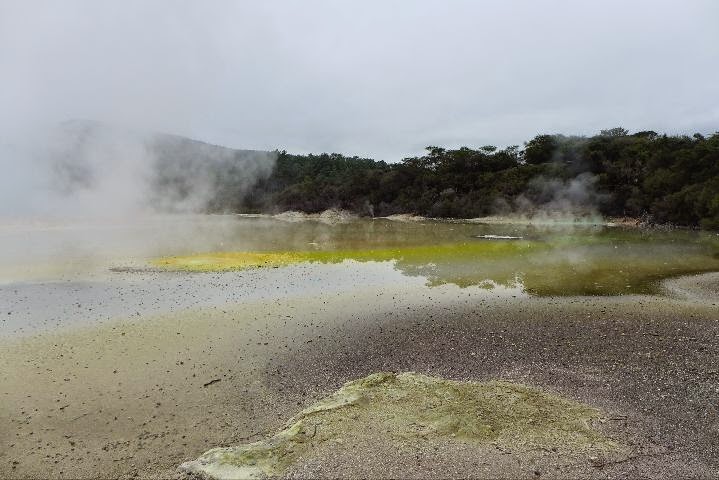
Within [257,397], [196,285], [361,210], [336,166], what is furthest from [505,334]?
[336,166]

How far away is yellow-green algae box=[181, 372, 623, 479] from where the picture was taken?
5.50 metres

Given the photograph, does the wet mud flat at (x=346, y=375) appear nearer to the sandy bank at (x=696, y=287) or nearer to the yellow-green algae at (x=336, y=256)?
the sandy bank at (x=696, y=287)

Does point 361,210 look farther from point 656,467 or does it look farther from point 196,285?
point 656,467

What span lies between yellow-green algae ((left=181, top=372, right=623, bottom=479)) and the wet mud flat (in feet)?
0.55

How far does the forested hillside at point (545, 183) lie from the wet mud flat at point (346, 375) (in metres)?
31.4

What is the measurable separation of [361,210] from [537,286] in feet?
196

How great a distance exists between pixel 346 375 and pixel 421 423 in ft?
8.27

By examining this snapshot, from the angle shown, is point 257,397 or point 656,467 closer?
point 656,467

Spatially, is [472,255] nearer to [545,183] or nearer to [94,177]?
[545,183]

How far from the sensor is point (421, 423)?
611 cm

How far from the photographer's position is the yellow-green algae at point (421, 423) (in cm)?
550

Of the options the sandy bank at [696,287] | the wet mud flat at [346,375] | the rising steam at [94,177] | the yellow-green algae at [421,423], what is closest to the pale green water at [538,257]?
the sandy bank at [696,287]

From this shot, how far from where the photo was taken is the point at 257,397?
7.64 meters

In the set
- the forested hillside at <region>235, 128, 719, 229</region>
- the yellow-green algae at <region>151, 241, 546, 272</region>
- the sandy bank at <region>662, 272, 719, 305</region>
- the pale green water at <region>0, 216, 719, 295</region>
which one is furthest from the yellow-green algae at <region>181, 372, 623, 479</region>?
the forested hillside at <region>235, 128, 719, 229</region>
